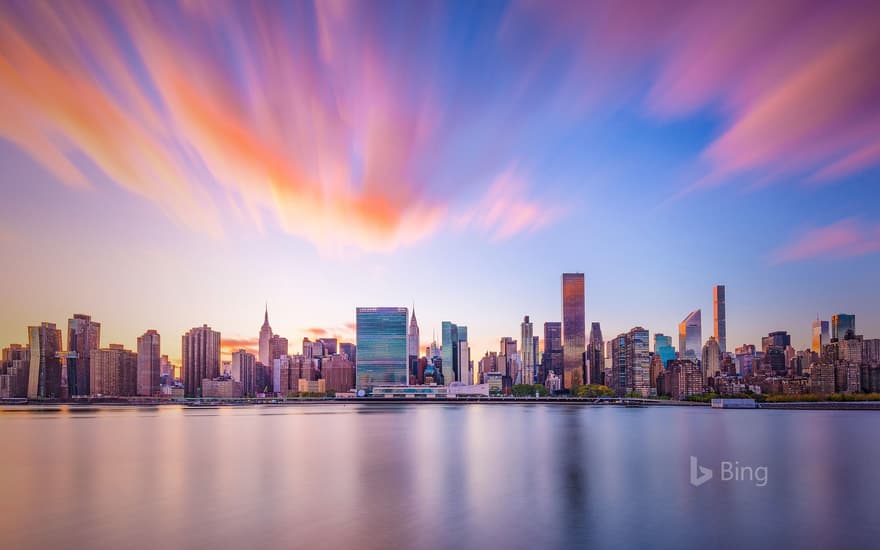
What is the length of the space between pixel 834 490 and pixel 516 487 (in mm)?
26269

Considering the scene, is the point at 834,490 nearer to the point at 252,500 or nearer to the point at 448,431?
the point at 252,500

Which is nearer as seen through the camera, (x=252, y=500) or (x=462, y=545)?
(x=462, y=545)

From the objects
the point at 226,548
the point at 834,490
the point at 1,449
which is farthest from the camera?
the point at 1,449

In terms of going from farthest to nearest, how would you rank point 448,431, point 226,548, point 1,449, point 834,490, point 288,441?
point 448,431 < point 288,441 < point 1,449 < point 834,490 < point 226,548

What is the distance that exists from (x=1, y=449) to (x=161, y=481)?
1966 inches

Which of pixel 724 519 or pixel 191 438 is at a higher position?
pixel 724 519

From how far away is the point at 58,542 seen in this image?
1332 inches

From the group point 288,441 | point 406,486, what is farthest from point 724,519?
point 288,441

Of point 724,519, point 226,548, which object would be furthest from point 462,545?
point 724,519

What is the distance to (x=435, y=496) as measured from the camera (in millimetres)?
46344

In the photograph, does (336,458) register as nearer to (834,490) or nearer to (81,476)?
(81,476)

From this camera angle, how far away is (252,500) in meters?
44.7

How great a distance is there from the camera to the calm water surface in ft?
113

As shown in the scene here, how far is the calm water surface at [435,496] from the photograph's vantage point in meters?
34.4
